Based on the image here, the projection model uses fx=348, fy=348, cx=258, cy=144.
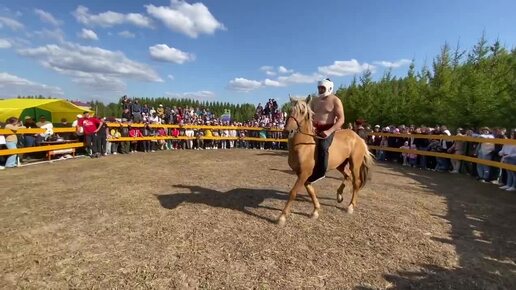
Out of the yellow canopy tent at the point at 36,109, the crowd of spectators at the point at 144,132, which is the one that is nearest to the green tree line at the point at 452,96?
the crowd of spectators at the point at 144,132

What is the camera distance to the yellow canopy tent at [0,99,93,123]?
26.0 metres

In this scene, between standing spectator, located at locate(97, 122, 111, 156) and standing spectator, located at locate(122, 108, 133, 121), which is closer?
standing spectator, located at locate(97, 122, 111, 156)

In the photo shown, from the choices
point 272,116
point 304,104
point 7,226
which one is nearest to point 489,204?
point 304,104

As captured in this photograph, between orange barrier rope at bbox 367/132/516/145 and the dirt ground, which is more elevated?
orange barrier rope at bbox 367/132/516/145

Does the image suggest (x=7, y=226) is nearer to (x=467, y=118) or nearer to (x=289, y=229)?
(x=289, y=229)

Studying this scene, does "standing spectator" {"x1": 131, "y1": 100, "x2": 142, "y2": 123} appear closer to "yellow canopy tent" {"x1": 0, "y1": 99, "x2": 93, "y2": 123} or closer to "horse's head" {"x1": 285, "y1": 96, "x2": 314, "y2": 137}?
"yellow canopy tent" {"x1": 0, "y1": 99, "x2": 93, "y2": 123}

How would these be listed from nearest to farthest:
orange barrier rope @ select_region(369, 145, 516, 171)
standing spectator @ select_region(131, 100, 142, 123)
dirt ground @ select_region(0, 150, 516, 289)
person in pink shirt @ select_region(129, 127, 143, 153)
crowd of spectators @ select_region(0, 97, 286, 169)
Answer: dirt ground @ select_region(0, 150, 516, 289) → orange barrier rope @ select_region(369, 145, 516, 171) → crowd of spectators @ select_region(0, 97, 286, 169) → person in pink shirt @ select_region(129, 127, 143, 153) → standing spectator @ select_region(131, 100, 142, 123)

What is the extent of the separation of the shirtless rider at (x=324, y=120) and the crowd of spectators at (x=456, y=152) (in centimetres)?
680

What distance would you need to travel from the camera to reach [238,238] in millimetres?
5070

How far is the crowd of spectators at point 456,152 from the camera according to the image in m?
10.8

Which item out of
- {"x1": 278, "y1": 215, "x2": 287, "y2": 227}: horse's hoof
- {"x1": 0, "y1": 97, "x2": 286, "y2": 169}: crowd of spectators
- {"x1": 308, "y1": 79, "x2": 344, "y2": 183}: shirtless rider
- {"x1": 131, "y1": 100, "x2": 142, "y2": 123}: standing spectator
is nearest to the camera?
{"x1": 278, "y1": 215, "x2": 287, "y2": 227}: horse's hoof

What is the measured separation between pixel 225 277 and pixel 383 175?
9071 mm

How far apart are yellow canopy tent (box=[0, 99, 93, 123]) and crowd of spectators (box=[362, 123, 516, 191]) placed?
19126mm

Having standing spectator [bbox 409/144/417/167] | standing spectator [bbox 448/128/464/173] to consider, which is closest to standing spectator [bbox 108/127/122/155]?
standing spectator [bbox 409/144/417/167]
